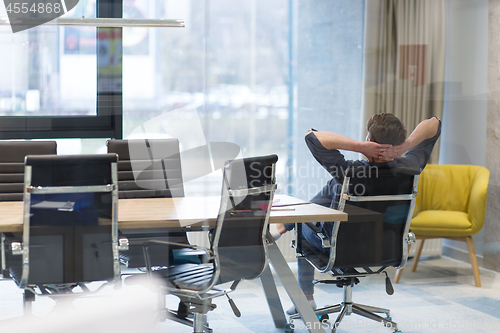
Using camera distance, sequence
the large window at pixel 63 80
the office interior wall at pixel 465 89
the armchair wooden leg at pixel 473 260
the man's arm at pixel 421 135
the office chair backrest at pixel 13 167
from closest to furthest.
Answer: the man's arm at pixel 421 135, the office chair backrest at pixel 13 167, the armchair wooden leg at pixel 473 260, the large window at pixel 63 80, the office interior wall at pixel 465 89

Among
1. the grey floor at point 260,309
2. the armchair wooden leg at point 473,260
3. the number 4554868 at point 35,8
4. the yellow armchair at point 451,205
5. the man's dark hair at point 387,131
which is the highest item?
the number 4554868 at point 35,8

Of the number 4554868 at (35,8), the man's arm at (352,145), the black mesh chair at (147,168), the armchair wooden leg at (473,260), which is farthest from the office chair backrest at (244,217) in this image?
the number 4554868 at (35,8)

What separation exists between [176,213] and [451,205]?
7.82 feet

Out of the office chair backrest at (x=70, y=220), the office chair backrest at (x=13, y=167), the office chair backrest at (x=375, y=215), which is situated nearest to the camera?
the office chair backrest at (x=70, y=220)

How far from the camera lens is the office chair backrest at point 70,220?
1994 mm

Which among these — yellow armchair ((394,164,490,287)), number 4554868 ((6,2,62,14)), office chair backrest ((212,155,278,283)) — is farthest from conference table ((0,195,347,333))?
number 4554868 ((6,2,62,14))

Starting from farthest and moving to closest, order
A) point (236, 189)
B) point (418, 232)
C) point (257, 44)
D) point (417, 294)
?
1. point (257, 44)
2. point (418, 232)
3. point (417, 294)
4. point (236, 189)

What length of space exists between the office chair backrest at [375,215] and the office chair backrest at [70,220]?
109 cm

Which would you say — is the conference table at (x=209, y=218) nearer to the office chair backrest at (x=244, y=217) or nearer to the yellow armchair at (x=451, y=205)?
the office chair backrest at (x=244, y=217)

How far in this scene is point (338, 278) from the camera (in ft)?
8.79

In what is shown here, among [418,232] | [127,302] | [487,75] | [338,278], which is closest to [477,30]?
[487,75]

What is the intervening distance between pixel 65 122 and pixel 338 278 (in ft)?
7.97

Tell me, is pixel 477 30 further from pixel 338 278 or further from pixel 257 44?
pixel 338 278

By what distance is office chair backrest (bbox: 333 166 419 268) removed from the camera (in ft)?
7.88
